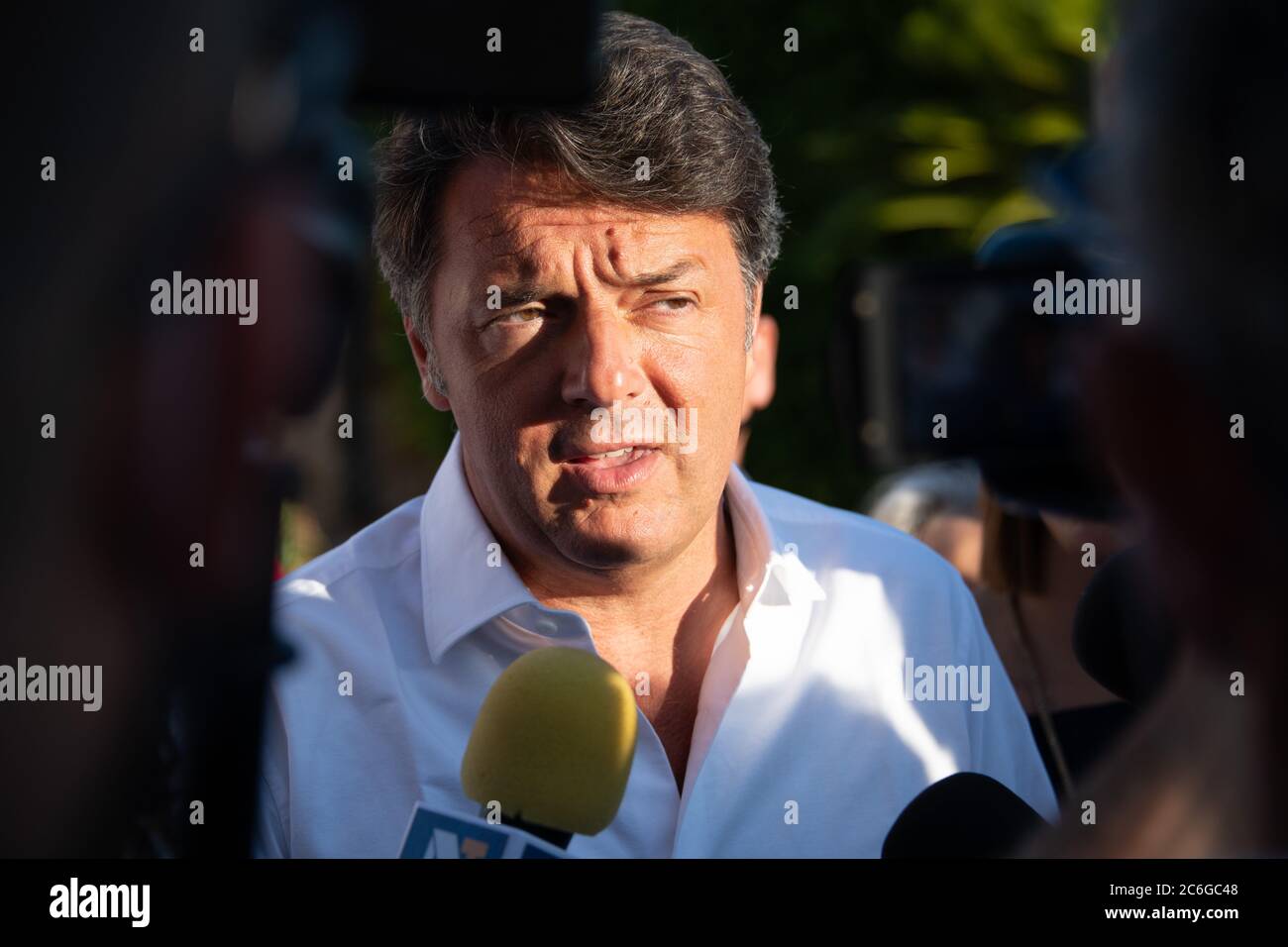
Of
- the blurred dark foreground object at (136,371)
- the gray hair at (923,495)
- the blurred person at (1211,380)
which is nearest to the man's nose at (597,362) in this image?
the blurred dark foreground object at (136,371)

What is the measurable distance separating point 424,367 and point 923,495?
1333 mm

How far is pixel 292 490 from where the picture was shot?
1240 mm

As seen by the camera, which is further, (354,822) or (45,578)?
(354,822)

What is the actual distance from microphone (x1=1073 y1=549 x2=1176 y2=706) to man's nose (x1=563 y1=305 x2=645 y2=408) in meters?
0.70

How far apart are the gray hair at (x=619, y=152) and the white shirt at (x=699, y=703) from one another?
33 centimetres

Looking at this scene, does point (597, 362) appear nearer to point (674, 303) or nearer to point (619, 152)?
point (674, 303)

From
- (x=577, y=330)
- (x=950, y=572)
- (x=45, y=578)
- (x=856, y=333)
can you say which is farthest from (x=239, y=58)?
(x=950, y=572)

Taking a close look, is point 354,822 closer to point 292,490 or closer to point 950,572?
point 292,490

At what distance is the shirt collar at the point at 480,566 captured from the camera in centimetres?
182

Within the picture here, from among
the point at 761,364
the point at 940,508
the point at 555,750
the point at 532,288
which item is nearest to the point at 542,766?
the point at 555,750

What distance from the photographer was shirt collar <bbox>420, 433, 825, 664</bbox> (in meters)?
1.82

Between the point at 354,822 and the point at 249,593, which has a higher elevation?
the point at 249,593

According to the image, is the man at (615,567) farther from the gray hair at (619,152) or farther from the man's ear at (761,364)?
the man's ear at (761,364)
